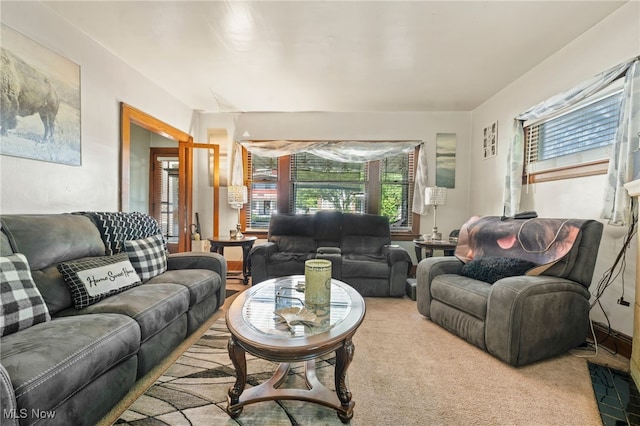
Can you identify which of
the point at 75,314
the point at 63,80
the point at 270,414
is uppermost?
the point at 63,80

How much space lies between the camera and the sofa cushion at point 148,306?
163cm

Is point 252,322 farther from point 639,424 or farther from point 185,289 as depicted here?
point 639,424

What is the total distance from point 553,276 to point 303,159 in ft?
11.1

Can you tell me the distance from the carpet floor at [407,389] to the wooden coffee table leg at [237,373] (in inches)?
1.8

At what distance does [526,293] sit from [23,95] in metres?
3.65

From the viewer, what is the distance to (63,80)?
89.0 inches

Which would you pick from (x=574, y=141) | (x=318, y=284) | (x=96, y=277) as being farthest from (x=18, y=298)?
(x=574, y=141)

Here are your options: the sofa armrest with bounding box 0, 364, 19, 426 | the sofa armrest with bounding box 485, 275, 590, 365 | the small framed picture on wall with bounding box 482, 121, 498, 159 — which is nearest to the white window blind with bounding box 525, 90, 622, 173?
the small framed picture on wall with bounding box 482, 121, 498, 159

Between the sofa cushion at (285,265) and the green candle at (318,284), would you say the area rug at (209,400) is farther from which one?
the sofa cushion at (285,265)

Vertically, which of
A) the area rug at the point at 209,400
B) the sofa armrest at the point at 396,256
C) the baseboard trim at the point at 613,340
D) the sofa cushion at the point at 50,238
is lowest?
the area rug at the point at 209,400

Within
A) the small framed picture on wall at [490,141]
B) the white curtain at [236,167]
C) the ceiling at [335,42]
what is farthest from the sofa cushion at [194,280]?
the small framed picture on wall at [490,141]

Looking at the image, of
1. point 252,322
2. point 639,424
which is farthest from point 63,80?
point 639,424

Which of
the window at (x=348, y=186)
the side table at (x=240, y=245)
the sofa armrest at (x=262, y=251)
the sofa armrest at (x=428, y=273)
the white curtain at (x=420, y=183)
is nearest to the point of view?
the sofa armrest at (x=428, y=273)

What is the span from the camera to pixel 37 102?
2062 mm
